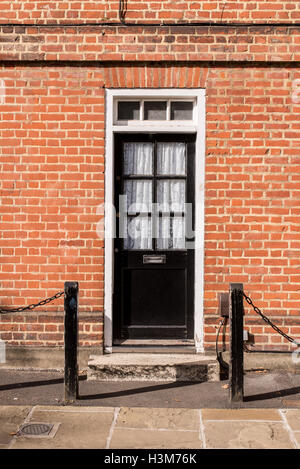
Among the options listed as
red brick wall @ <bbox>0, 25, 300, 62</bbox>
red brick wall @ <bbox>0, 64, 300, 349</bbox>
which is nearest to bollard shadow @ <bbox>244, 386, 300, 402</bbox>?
red brick wall @ <bbox>0, 64, 300, 349</bbox>

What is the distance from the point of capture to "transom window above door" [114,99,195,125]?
630 cm

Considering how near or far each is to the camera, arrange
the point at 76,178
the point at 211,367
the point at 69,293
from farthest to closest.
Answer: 1. the point at 76,178
2. the point at 211,367
3. the point at 69,293

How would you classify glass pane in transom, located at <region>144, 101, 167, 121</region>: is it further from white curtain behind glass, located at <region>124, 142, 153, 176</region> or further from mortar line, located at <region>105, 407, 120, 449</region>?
mortar line, located at <region>105, 407, 120, 449</region>

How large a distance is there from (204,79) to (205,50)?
0.33 meters

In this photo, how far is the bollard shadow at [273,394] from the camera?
5.19 meters

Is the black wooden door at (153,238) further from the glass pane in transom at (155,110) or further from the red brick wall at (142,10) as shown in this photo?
the red brick wall at (142,10)

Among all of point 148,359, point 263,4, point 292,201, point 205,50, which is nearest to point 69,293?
point 148,359

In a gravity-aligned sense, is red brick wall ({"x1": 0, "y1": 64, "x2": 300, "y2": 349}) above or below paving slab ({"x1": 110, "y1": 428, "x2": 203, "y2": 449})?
above

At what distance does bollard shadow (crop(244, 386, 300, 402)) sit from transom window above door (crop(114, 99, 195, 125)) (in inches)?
129

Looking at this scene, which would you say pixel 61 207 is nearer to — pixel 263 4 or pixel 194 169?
pixel 194 169

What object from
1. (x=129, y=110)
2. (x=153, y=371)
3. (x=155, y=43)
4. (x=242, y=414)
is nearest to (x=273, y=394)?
(x=242, y=414)

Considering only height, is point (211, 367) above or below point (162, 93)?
below

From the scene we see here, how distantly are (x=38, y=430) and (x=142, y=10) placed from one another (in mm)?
→ 4709

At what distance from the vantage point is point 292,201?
6.08 metres
